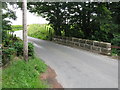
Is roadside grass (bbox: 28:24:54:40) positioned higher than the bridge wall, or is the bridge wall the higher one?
roadside grass (bbox: 28:24:54:40)

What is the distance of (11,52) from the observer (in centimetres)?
820

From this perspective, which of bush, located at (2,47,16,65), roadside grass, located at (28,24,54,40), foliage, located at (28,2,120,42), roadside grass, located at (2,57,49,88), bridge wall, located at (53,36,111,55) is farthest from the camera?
roadside grass, located at (28,24,54,40)

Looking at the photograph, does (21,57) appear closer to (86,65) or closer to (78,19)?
(86,65)

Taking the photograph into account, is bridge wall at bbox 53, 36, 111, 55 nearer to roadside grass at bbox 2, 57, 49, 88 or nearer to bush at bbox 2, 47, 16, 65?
roadside grass at bbox 2, 57, 49, 88

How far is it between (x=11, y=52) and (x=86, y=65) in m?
4.31

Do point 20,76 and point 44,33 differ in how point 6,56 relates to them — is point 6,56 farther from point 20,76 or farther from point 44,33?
point 44,33

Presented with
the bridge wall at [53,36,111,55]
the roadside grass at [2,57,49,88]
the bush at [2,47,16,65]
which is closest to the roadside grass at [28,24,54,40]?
the bridge wall at [53,36,111,55]

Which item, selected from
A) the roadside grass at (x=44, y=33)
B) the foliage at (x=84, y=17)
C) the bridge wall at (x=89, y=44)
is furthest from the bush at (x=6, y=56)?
the roadside grass at (x=44, y=33)

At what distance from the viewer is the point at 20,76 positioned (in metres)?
6.45

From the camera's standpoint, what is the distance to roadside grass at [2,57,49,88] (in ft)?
19.3

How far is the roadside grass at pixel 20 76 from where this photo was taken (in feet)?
19.3

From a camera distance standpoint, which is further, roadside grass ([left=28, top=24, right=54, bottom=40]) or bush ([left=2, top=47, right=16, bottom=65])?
roadside grass ([left=28, top=24, right=54, bottom=40])

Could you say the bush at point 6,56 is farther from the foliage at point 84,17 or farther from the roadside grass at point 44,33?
the roadside grass at point 44,33

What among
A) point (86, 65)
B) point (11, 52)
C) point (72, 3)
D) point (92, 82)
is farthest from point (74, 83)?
point (72, 3)
